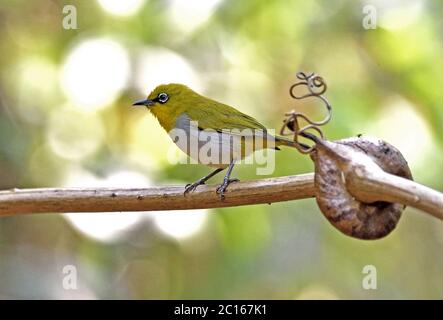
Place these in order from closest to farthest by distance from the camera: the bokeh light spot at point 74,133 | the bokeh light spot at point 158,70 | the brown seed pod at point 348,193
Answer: the brown seed pod at point 348,193 → the bokeh light spot at point 74,133 → the bokeh light spot at point 158,70

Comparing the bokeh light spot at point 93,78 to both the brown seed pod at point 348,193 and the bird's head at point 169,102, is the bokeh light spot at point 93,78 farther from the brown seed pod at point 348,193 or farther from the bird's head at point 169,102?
the brown seed pod at point 348,193

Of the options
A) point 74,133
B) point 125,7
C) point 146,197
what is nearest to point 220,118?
point 74,133

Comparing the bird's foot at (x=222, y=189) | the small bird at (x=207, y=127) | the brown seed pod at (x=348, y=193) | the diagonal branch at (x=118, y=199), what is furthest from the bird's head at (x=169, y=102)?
the brown seed pod at (x=348, y=193)

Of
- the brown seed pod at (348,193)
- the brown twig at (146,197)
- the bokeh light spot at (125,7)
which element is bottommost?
the brown seed pod at (348,193)

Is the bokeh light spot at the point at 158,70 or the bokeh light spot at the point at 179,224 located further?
the bokeh light spot at the point at 158,70

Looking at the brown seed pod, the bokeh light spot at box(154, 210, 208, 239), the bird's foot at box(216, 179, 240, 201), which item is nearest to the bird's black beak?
the bokeh light spot at box(154, 210, 208, 239)

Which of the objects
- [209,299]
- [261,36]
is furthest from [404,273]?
[261,36]

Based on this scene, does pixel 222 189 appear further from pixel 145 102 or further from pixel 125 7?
pixel 125 7

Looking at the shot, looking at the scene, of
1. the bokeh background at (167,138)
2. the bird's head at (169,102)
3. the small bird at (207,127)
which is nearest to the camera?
the small bird at (207,127)
